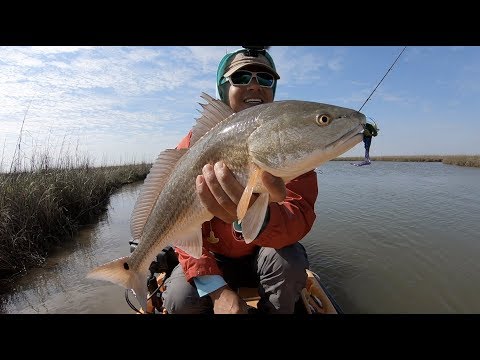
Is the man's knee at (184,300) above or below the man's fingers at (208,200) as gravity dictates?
below

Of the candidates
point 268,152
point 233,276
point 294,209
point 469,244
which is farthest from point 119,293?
point 469,244

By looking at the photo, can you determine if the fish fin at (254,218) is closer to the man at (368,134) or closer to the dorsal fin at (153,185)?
the dorsal fin at (153,185)

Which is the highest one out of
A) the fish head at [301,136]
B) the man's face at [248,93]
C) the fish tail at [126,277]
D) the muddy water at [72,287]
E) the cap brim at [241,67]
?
the cap brim at [241,67]

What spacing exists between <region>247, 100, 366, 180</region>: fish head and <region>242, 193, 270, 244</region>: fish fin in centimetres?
22

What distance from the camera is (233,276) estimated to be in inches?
135

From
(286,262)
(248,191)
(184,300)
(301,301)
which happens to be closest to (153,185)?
(248,191)

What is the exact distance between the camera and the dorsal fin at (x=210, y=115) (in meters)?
2.39

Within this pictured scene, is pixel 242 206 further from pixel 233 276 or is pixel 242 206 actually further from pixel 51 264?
pixel 51 264

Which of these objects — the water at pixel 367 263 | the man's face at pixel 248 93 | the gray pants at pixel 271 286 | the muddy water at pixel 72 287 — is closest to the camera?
the gray pants at pixel 271 286

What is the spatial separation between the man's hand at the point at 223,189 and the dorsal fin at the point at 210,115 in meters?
0.34

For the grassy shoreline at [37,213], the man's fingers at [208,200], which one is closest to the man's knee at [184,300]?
the man's fingers at [208,200]

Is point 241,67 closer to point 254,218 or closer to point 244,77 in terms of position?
point 244,77

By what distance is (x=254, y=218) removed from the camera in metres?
2.12
